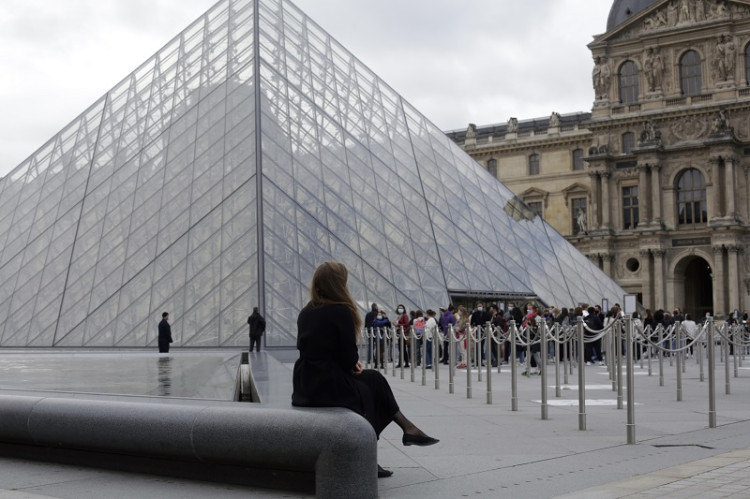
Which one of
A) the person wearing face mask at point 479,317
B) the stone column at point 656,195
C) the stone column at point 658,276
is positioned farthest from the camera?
the stone column at point 656,195

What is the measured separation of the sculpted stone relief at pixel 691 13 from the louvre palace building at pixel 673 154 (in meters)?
0.06

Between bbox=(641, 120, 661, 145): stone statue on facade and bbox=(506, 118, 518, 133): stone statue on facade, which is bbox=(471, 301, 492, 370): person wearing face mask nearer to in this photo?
bbox=(641, 120, 661, 145): stone statue on facade

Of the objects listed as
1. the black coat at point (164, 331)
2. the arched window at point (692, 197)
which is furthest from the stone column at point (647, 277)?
the black coat at point (164, 331)

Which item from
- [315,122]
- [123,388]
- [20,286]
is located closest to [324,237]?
[315,122]

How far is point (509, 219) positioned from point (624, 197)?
2607 centimetres

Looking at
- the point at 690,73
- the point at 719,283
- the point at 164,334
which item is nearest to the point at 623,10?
the point at 690,73

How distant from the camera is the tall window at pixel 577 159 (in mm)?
62081

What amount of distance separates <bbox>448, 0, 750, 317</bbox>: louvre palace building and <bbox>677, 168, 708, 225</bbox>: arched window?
56 millimetres

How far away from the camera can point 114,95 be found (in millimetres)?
29484

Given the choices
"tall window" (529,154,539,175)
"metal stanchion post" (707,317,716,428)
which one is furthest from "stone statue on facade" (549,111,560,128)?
"metal stanchion post" (707,317,716,428)

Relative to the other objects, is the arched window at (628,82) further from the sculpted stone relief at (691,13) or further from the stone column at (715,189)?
the stone column at (715,189)

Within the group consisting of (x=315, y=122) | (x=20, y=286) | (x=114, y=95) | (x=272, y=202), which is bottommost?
(x=20, y=286)

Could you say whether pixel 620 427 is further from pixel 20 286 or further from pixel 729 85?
pixel 729 85

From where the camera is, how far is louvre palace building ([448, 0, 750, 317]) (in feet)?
164
